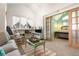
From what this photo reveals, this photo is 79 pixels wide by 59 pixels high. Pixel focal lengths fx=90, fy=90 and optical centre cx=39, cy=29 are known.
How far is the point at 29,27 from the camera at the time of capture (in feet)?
5.72

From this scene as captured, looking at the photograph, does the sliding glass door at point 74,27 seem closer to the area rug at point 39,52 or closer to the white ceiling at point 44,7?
the white ceiling at point 44,7

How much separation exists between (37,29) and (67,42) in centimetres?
71

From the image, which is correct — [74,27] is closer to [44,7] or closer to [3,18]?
[44,7]

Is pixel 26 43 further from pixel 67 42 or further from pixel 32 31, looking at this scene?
pixel 67 42

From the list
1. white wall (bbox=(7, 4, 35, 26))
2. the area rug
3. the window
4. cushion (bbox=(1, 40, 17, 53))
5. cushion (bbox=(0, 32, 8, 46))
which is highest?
white wall (bbox=(7, 4, 35, 26))

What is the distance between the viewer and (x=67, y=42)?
6.29ft

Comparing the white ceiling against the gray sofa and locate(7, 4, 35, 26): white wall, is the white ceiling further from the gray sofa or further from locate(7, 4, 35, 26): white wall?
the gray sofa

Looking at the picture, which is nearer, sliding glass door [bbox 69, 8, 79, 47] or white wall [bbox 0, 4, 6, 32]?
white wall [bbox 0, 4, 6, 32]

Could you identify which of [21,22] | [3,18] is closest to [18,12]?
[21,22]

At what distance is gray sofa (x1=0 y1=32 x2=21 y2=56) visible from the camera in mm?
1626

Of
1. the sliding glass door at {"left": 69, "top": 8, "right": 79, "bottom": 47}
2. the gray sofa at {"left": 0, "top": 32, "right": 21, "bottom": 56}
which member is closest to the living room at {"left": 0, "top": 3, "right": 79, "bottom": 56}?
the gray sofa at {"left": 0, "top": 32, "right": 21, "bottom": 56}

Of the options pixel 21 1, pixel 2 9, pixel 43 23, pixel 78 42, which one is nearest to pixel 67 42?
pixel 78 42

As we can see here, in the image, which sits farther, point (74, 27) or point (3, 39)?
point (74, 27)

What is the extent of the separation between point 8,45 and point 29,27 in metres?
0.53
